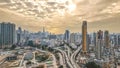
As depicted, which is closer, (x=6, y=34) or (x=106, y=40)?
(x=106, y=40)

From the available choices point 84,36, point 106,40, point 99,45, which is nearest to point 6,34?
point 84,36

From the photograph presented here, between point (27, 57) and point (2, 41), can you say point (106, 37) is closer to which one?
point (27, 57)

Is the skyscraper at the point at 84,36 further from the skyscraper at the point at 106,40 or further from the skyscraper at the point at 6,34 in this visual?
the skyscraper at the point at 6,34

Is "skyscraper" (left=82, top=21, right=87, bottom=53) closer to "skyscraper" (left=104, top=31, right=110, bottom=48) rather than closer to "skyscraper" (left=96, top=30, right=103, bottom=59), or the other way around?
"skyscraper" (left=96, top=30, right=103, bottom=59)

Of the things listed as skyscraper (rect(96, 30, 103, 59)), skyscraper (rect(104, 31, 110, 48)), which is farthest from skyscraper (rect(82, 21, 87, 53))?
skyscraper (rect(104, 31, 110, 48))

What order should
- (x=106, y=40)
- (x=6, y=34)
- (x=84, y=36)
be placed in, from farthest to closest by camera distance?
(x=6, y=34) < (x=106, y=40) < (x=84, y=36)

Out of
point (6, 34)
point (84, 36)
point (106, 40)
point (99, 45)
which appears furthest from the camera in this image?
point (6, 34)

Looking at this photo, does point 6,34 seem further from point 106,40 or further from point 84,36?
point 106,40

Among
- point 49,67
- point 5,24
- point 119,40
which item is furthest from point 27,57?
point 119,40
